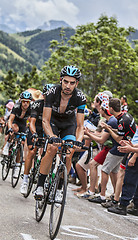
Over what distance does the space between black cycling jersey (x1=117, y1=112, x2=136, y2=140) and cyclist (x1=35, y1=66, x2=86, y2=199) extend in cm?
187

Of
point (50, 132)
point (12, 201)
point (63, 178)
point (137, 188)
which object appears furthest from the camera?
point (137, 188)

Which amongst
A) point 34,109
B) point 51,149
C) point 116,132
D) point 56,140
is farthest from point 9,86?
point 56,140

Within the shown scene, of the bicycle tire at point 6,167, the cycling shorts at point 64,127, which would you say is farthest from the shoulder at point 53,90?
the bicycle tire at point 6,167

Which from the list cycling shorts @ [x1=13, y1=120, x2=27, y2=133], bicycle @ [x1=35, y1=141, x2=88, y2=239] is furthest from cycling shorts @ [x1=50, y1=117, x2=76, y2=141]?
cycling shorts @ [x1=13, y1=120, x2=27, y2=133]

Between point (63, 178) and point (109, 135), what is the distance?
3.57m

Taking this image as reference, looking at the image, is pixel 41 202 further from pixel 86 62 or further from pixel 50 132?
pixel 86 62

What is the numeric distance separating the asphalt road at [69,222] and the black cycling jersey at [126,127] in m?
1.70

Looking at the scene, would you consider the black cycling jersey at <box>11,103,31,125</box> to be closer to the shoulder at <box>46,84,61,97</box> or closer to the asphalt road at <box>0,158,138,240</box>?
the asphalt road at <box>0,158,138,240</box>

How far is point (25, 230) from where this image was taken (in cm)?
498

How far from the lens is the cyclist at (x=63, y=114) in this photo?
17.9 ft

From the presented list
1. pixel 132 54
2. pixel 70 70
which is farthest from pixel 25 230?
pixel 132 54

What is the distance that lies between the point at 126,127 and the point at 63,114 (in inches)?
90.1

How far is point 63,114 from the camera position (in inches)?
226

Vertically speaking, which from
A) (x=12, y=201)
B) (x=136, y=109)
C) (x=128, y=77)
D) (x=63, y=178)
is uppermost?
(x=128, y=77)
